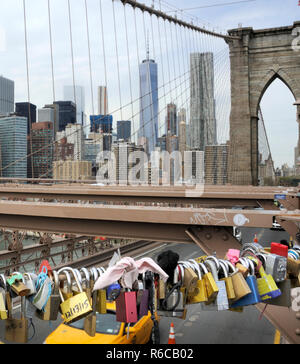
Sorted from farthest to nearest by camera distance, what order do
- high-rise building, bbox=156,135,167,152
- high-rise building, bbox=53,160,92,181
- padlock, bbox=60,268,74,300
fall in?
high-rise building, bbox=156,135,167,152, high-rise building, bbox=53,160,92,181, padlock, bbox=60,268,74,300

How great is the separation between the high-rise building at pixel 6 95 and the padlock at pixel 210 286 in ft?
90.0

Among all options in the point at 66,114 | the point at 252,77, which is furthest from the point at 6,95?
the point at 252,77

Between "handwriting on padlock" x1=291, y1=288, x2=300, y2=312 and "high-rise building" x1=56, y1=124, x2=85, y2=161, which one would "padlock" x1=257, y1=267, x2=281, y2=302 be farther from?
"high-rise building" x1=56, y1=124, x2=85, y2=161

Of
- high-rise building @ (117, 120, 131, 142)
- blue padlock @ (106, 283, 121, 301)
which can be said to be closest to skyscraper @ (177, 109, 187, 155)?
high-rise building @ (117, 120, 131, 142)

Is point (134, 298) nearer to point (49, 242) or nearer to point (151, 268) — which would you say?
point (151, 268)

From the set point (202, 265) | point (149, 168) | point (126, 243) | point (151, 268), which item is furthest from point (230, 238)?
Result: point (149, 168)

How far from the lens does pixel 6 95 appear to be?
30656 mm

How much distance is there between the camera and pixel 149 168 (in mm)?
24969

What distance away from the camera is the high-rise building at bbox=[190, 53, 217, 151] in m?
36.2

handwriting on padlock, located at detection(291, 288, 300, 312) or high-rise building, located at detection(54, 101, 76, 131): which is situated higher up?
high-rise building, located at detection(54, 101, 76, 131)

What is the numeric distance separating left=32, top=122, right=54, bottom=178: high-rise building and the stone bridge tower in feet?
51.6

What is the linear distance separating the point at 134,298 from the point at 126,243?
14.5m

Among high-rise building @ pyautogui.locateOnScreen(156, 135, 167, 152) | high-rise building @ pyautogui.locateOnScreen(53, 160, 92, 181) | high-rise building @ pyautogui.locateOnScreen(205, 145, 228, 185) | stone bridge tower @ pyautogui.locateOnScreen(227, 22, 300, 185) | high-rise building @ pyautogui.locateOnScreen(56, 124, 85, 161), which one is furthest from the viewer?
high-rise building @ pyautogui.locateOnScreen(205, 145, 228, 185)

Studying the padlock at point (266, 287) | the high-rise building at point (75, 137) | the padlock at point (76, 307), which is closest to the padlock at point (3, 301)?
the padlock at point (76, 307)
